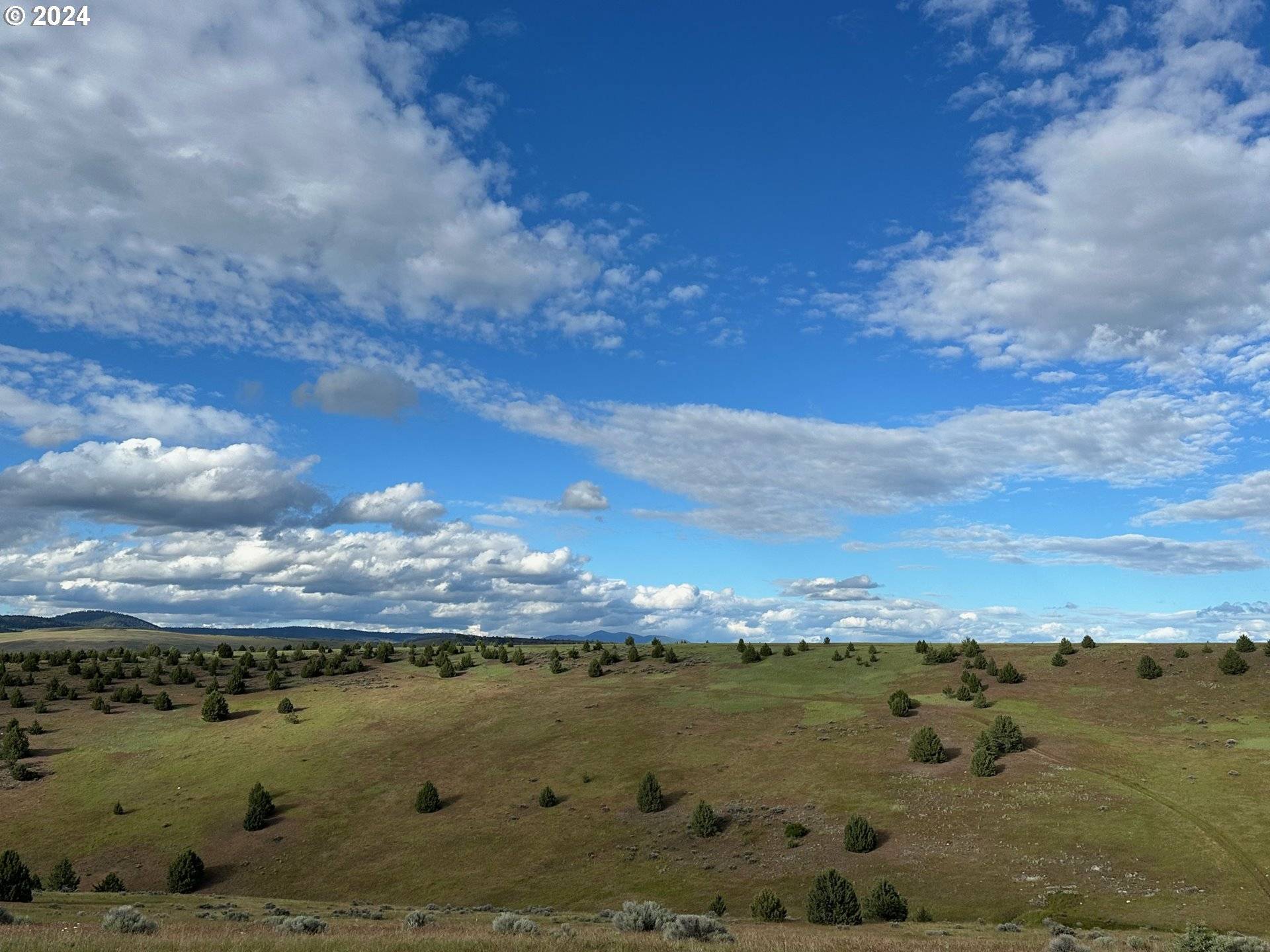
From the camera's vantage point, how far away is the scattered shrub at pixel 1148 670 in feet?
245

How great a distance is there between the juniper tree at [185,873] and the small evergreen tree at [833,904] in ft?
143

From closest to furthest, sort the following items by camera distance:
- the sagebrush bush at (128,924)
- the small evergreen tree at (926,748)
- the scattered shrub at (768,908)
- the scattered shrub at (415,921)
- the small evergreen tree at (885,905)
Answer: the sagebrush bush at (128,924), the scattered shrub at (415,921), the small evergreen tree at (885,905), the scattered shrub at (768,908), the small evergreen tree at (926,748)

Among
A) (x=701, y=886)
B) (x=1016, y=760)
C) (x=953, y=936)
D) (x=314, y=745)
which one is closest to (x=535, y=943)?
(x=953, y=936)

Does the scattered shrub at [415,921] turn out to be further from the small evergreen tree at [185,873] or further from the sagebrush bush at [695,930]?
the small evergreen tree at [185,873]

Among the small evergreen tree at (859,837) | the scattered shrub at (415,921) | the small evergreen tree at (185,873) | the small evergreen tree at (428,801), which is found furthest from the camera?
the small evergreen tree at (428,801)

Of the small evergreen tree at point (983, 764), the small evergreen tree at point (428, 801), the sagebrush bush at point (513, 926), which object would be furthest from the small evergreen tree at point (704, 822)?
the sagebrush bush at point (513, 926)

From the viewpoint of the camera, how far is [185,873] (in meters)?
52.7

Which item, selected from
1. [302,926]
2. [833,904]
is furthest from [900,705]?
[302,926]

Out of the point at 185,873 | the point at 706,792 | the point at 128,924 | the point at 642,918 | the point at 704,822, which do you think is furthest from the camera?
the point at 706,792

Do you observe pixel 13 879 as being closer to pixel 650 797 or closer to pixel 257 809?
pixel 257 809

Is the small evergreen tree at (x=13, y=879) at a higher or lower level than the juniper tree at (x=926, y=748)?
lower

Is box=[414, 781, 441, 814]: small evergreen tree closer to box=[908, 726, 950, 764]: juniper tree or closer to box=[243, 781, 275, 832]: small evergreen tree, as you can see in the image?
box=[243, 781, 275, 832]: small evergreen tree

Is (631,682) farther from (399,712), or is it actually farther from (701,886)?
(701,886)

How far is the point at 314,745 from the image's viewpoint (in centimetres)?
7838
